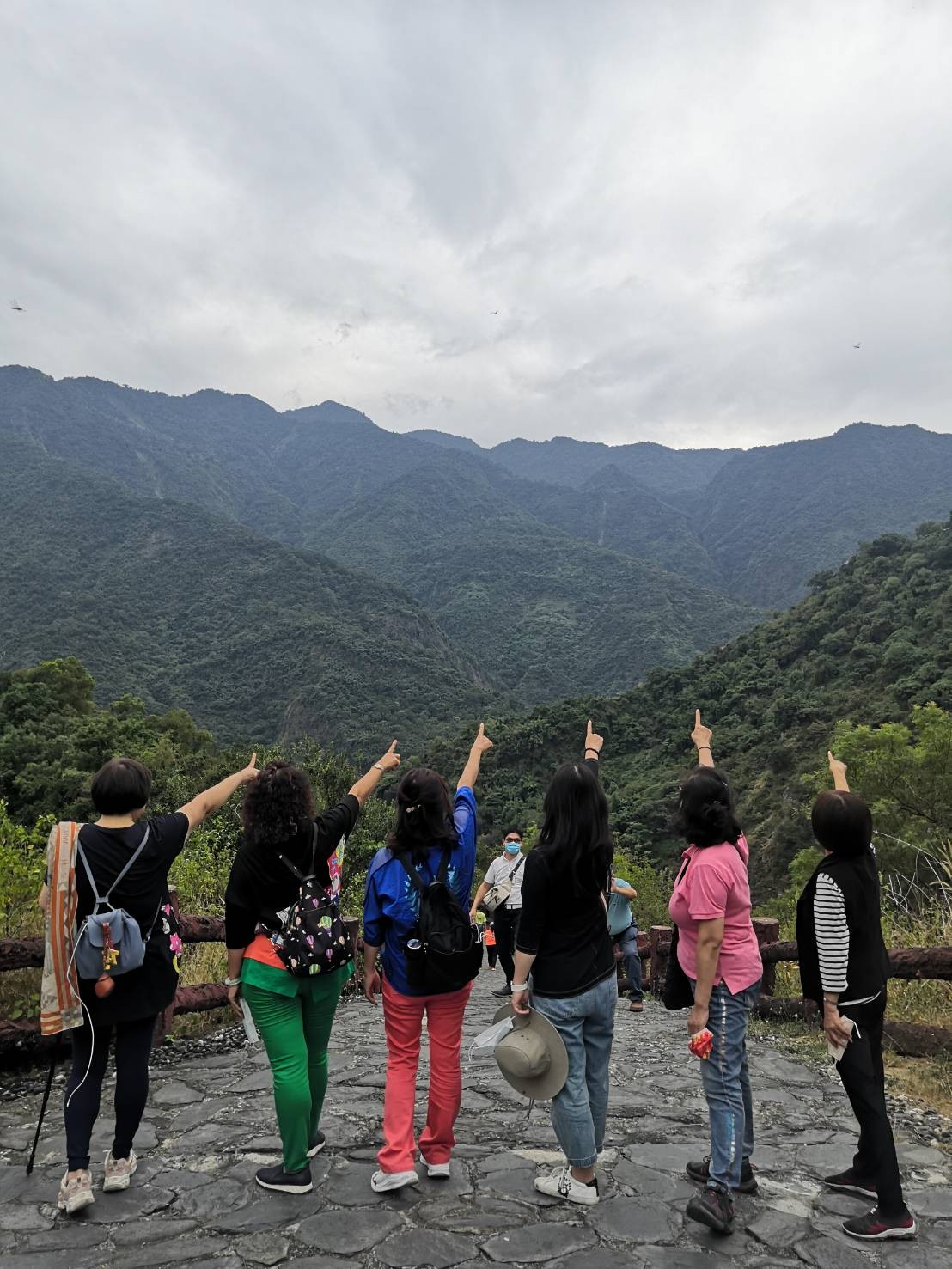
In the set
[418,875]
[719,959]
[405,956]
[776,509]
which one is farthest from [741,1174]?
[776,509]

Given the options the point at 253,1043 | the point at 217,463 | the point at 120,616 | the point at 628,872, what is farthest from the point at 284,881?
the point at 217,463

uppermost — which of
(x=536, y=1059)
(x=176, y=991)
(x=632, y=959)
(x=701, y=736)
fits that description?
(x=701, y=736)

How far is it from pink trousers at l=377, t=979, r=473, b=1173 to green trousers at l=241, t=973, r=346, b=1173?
259 mm

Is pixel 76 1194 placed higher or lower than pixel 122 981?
lower

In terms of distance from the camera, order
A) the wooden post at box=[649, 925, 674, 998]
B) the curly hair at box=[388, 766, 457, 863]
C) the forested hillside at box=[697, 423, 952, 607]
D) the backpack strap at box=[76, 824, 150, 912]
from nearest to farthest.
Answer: the backpack strap at box=[76, 824, 150, 912]
the curly hair at box=[388, 766, 457, 863]
the wooden post at box=[649, 925, 674, 998]
the forested hillside at box=[697, 423, 952, 607]

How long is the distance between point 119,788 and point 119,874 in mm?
295

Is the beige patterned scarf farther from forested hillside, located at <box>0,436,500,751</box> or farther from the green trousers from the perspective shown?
forested hillside, located at <box>0,436,500,751</box>

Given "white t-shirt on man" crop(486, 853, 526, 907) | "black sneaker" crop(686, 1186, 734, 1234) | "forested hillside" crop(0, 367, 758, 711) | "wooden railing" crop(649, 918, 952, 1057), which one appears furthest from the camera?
"forested hillside" crop(0, 367, 758, 711)

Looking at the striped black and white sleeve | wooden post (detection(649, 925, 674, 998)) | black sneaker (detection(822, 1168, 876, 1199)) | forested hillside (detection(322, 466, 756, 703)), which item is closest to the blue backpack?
the striped black and white sleeve

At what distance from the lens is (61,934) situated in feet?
9.14

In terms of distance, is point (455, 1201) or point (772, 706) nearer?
point (455, 1201)

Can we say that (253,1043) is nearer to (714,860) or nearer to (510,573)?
(714,860)

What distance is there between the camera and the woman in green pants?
9.68 feet

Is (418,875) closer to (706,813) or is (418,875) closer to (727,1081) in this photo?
(706,813)
